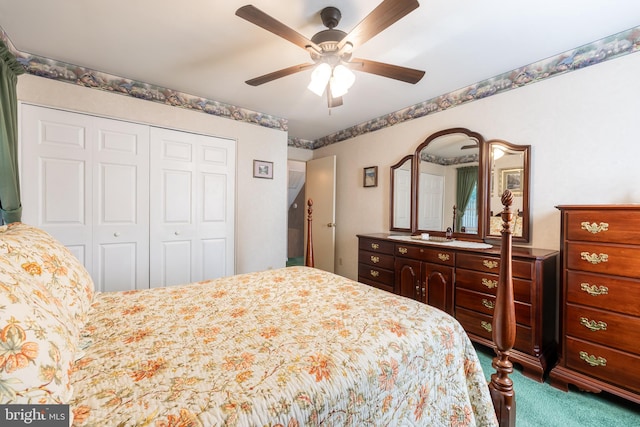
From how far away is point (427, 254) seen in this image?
2492mm

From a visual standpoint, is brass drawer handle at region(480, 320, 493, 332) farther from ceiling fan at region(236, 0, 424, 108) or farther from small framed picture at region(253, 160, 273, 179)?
small framed picture at region(253, 160, 273, 179)

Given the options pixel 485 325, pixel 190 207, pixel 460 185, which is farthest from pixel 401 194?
pixel 190 207

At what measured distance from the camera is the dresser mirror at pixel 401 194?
3189 mm

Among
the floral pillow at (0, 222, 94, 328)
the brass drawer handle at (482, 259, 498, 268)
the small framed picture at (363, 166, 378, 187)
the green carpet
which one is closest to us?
the floral pillow at (0, 222, 94, 328)

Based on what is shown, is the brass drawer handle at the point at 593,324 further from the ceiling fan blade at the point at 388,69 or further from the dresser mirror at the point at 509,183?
the ceiling fan blade at the point at 388,69

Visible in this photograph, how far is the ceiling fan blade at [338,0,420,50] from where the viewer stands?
119cm

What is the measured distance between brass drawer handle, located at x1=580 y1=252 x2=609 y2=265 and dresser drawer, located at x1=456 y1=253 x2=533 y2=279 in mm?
277

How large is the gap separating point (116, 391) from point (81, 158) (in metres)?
2.59

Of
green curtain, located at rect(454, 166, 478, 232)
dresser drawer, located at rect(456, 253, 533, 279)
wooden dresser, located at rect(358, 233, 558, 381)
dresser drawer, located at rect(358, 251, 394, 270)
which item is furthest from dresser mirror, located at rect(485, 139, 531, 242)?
dresser drawer, located at rect(358, 251, 394, 270)

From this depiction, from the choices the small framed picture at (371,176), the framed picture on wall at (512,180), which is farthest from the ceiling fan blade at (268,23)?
the small framed picture at (371,176)

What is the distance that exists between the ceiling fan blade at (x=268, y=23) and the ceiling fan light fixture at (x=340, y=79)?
0.62 ft

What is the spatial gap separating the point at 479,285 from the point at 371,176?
196cm

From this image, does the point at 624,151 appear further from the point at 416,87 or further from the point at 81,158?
the point at 81,158

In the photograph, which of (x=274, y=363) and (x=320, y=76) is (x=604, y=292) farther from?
(x=320, y=76)
